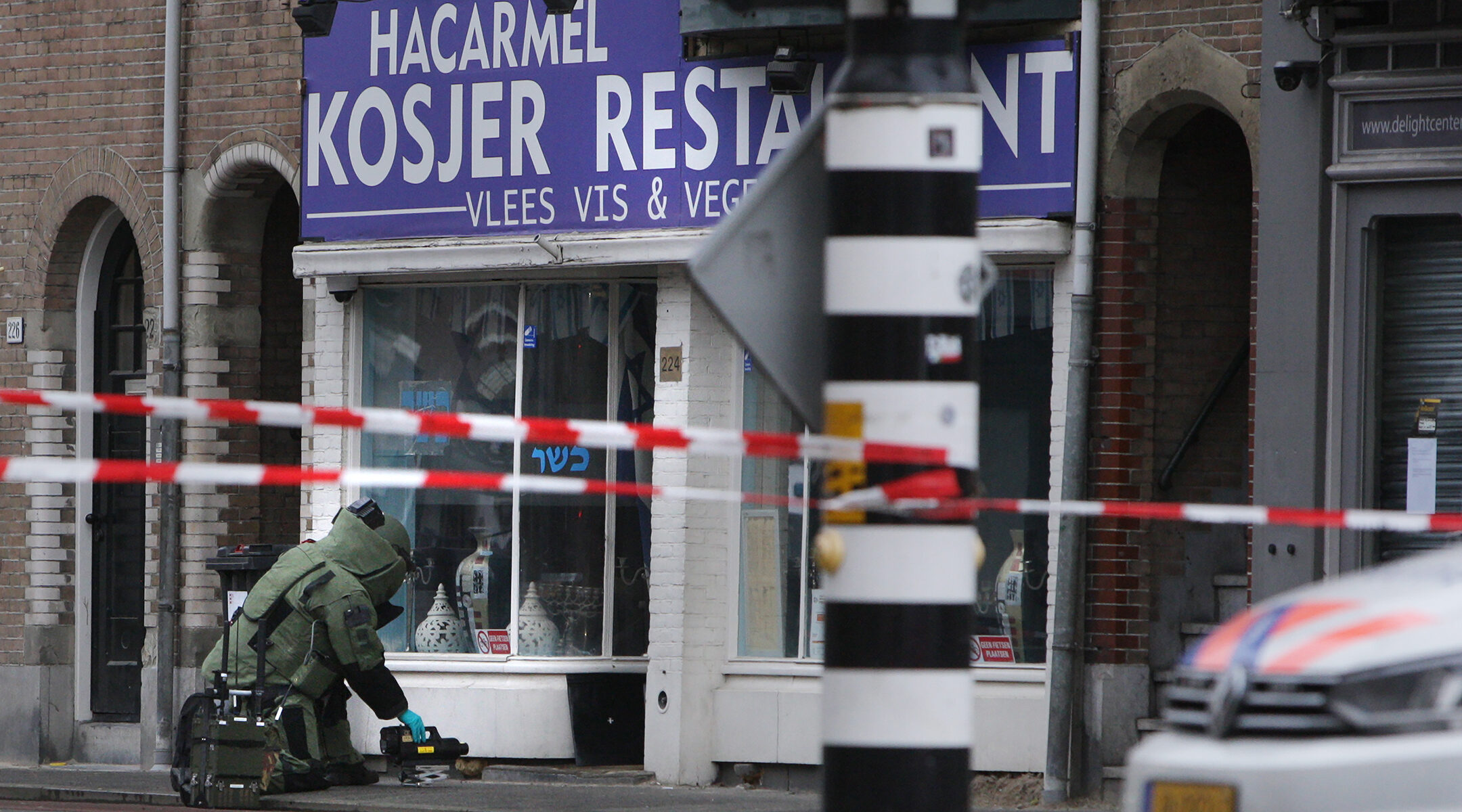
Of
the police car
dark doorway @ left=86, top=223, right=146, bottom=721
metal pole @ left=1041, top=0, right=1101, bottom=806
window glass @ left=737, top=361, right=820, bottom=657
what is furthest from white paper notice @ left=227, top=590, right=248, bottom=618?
the police car

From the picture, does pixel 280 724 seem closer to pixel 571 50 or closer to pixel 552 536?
pixel 552 536

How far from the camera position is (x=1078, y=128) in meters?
11.5

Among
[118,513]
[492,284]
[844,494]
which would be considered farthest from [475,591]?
[844,494]

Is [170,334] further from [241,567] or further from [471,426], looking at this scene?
[471,426]

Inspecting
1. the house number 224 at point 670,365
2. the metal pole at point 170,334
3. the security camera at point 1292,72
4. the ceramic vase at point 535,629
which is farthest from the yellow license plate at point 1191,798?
the metal pole at point 170,334

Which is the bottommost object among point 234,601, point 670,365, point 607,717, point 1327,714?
point 607,717

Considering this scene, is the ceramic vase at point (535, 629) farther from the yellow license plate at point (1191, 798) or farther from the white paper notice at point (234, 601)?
the yellow license plate at point (1191, 798)

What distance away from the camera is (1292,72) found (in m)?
10.5

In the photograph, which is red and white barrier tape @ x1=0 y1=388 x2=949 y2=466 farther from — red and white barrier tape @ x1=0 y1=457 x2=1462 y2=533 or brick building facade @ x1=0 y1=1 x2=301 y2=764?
brick building facade @ x1=0 y1=1 x2=301 y2=764

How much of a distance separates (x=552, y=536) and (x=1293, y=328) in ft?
16.3

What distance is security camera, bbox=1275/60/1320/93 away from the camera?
10.5 meters

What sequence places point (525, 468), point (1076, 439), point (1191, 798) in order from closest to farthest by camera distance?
point (1191, 798) → point (1076, 439) → point (525, 468)

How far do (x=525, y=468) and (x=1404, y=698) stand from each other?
9.67 metres

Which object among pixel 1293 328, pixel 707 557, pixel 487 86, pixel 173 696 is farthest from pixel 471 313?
pixel 1293 328
